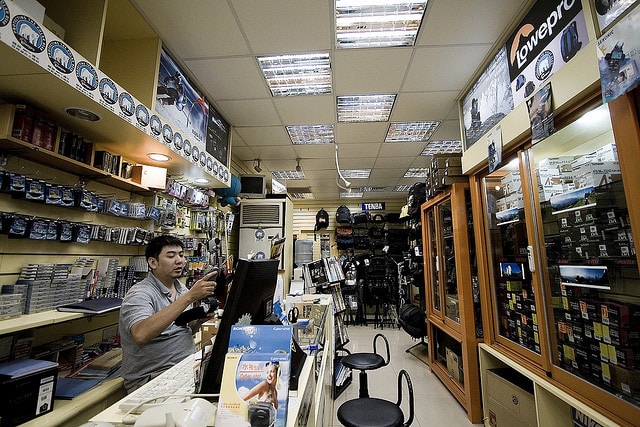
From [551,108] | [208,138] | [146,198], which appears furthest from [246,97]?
[551,108]

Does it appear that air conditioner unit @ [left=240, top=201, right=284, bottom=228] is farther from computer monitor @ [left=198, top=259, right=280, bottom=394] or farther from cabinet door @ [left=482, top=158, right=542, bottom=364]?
computer monitor @ [left=198, top=259, right=280, bottom=394]

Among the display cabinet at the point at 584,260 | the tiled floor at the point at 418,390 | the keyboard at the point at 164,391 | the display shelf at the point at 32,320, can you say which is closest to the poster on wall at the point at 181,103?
the display shelf at the point at 32,320

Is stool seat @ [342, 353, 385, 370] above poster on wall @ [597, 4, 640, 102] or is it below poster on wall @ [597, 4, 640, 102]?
below

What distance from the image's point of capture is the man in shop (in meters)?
1.56

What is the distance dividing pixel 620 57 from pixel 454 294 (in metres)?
3.15

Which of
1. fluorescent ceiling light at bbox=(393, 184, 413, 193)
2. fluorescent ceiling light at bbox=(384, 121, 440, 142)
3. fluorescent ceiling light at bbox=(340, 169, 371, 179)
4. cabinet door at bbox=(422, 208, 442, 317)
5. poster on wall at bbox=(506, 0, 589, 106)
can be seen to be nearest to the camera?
poster on wall at bbox=(506, 0, 589, 106)

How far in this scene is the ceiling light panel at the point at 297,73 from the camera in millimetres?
2832

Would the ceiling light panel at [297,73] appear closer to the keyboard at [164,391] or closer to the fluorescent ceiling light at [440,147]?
the fluorescent ceiling light at [440,147]

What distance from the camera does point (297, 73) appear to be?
3.04m

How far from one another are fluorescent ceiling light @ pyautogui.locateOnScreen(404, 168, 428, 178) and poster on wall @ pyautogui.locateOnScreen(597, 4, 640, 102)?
4.84m

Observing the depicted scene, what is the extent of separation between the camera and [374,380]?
13.0ft

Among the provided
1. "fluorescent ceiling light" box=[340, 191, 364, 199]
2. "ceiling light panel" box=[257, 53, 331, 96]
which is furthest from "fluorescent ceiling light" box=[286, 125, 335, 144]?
"fluorescent ceiling light" box=[340, 191, 364, 199]

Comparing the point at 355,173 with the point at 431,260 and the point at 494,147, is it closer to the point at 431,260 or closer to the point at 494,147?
the point at 431,260

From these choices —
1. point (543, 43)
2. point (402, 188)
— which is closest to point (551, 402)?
point (543, 43)
